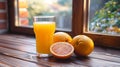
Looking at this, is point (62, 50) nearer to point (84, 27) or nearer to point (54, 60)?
point (54, 60)

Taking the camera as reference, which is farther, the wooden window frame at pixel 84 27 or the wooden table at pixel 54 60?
the wooden window frame at pixel 84 27

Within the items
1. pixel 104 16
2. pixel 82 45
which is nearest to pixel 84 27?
pixel 104 16

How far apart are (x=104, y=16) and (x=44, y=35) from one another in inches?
17.2

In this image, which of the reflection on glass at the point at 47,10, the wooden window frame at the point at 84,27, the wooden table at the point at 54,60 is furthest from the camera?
the reflection on glass at the point at 47,10

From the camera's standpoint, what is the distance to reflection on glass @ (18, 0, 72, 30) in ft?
4.05

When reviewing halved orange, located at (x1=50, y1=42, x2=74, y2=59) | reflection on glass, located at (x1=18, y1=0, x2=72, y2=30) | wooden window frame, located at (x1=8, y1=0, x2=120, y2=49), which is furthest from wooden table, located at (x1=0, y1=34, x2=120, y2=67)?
reflection on glass, located at (x1=18, y1=0, x2=72, y2=30)

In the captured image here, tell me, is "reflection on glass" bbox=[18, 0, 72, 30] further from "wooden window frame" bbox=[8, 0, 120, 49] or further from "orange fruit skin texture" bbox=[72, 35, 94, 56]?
"orange fruit skin texture" bbox=[72, 35, 94, 56]

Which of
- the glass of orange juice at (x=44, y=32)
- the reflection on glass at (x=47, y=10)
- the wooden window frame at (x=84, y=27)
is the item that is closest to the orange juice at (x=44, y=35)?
the glass of orange juice at (x=44, y=32)

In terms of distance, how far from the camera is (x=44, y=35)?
28.6 inches

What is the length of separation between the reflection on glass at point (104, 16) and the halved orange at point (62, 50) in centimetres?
37

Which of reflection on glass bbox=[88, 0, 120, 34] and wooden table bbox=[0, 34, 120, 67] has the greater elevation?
reflection on glass bbox=[88, 0, 120, 34]

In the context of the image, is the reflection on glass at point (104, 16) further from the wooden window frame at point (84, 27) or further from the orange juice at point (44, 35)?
the orange juice at point (44, 35)

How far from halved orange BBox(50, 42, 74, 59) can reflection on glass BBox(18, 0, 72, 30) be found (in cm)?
49

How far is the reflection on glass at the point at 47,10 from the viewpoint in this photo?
1.23 m
